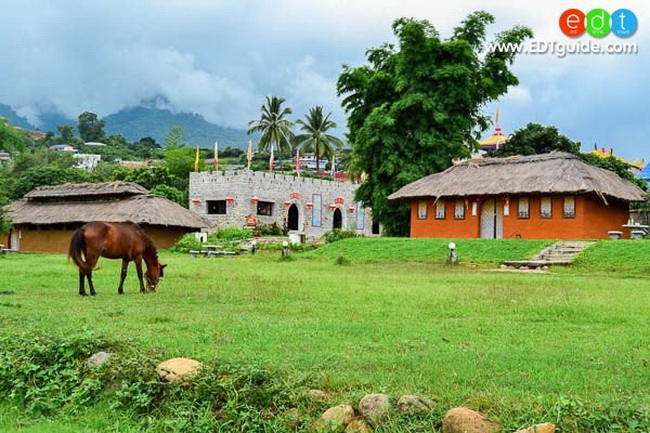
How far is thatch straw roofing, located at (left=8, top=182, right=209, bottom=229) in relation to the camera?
38.2 m

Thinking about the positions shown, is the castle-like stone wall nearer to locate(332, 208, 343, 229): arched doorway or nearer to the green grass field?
locate(332, 208, 343, 229): arched doorway

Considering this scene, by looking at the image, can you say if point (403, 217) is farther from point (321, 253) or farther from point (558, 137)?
point (558, 137)

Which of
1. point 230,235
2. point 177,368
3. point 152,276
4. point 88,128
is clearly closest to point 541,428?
point 177,368

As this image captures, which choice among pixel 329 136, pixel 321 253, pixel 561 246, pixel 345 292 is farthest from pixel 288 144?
pixel 345 292

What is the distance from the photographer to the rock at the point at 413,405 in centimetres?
491

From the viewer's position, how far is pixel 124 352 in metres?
6.67

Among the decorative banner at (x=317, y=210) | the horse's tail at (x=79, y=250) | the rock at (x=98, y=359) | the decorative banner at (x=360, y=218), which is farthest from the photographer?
the decorative banner at (x=360, y=218)

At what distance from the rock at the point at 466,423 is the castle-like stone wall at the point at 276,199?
3881 centimetres

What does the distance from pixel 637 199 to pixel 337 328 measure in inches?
1036

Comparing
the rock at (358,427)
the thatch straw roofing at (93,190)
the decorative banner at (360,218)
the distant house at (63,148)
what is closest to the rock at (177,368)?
the rock at (358,427)

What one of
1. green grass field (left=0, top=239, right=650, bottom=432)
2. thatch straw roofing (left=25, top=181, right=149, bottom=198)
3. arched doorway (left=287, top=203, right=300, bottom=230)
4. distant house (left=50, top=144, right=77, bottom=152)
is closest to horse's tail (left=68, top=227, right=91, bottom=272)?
green grass field (left=0, top=239, right=650, bottom=432)

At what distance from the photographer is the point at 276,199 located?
48750 millimetres

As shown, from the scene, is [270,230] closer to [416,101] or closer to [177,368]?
[416,101]

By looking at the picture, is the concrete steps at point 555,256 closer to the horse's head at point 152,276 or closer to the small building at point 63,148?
the horse's head at point 152,276
